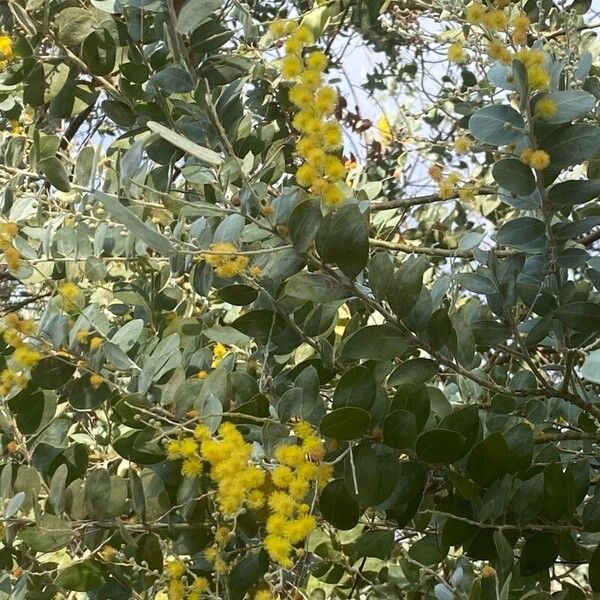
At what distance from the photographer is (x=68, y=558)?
1.40 meters

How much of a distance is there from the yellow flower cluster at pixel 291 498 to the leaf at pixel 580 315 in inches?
13.9

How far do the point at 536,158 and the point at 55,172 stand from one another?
649 millimetres

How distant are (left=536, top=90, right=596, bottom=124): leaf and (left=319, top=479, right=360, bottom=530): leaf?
17.6 inches

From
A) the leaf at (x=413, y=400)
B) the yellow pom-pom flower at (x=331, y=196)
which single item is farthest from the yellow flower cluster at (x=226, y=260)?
the leaf at (x=413, y=400)

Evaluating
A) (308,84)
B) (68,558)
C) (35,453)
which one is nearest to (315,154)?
(308,84)

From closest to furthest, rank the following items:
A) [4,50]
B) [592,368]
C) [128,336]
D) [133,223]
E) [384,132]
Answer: [592,368] → [133,223] → [128,336] → [4,50] → [384,132]

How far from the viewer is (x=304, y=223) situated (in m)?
0.89

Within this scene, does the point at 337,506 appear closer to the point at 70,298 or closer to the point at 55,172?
the point at 70,298

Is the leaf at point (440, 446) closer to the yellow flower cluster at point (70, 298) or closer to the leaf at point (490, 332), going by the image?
the leaf at point (490, 332)

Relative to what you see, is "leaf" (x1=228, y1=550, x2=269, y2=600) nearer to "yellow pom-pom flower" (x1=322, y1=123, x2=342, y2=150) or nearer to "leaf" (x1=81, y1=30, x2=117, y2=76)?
"yellow pom-pom flower" (x1=322, y1=123, x2=342, y2=150)

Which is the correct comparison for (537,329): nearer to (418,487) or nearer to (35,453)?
(418,487)

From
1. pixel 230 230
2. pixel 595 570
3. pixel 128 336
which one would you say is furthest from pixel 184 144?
pixel 595 570

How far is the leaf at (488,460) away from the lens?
944 millimetres

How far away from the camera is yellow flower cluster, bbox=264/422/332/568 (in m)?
0.86
